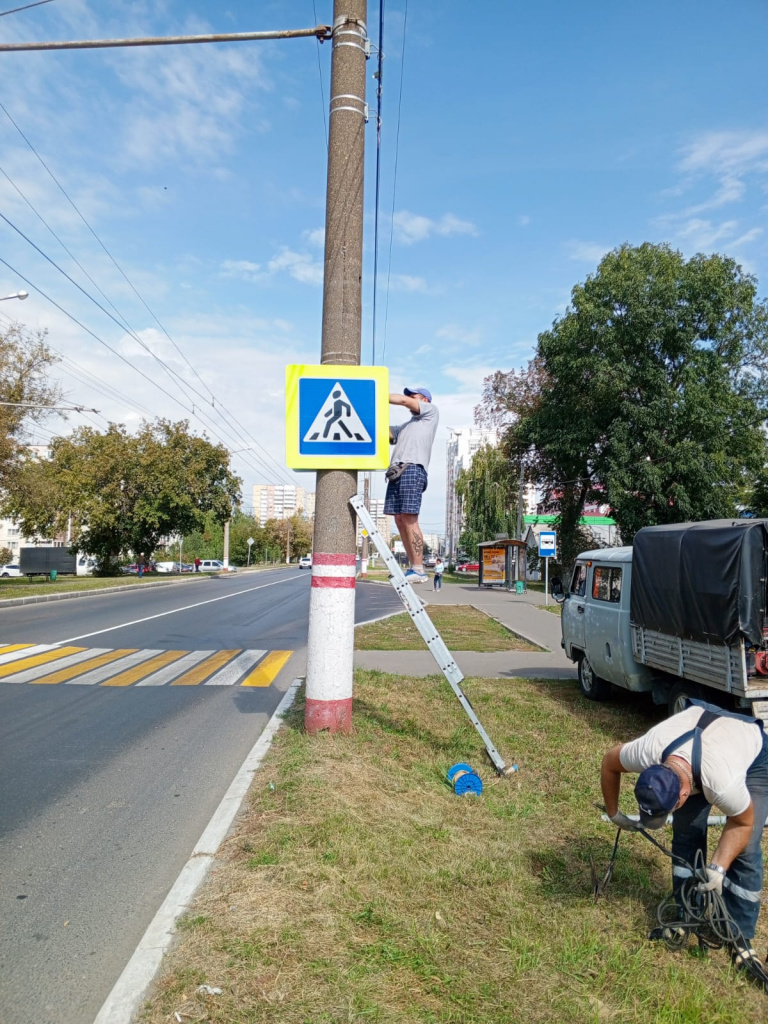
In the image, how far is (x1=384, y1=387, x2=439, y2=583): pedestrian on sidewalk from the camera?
5.89 meters

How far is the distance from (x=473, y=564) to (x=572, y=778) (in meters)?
69.4

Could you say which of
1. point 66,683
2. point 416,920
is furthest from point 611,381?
point 416,920

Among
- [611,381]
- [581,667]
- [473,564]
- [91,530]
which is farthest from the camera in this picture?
[473,564]

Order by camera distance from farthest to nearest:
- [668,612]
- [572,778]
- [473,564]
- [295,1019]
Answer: [473,564] < [668,612] < [572,778] < [295,1019]

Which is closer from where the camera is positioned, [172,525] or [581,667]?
[581,667]

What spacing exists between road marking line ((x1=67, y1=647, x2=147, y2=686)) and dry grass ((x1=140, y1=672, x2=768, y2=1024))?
568 centimetres

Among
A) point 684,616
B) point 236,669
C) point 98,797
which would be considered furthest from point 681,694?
point 236,669

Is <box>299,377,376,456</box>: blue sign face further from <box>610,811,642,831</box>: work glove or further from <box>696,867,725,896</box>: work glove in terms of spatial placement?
<box>696,867,725,896</box>: work glove

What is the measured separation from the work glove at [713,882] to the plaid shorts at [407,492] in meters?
3.23

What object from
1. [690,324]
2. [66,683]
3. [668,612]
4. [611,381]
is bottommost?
[66,683]

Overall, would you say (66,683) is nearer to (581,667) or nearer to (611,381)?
(581,667)

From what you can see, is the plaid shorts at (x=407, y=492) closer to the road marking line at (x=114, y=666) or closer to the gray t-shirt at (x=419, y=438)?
the gray t-shirt at (x=419, y=438)

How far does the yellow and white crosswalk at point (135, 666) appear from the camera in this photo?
35.2ft

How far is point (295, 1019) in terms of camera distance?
2.78 meters
